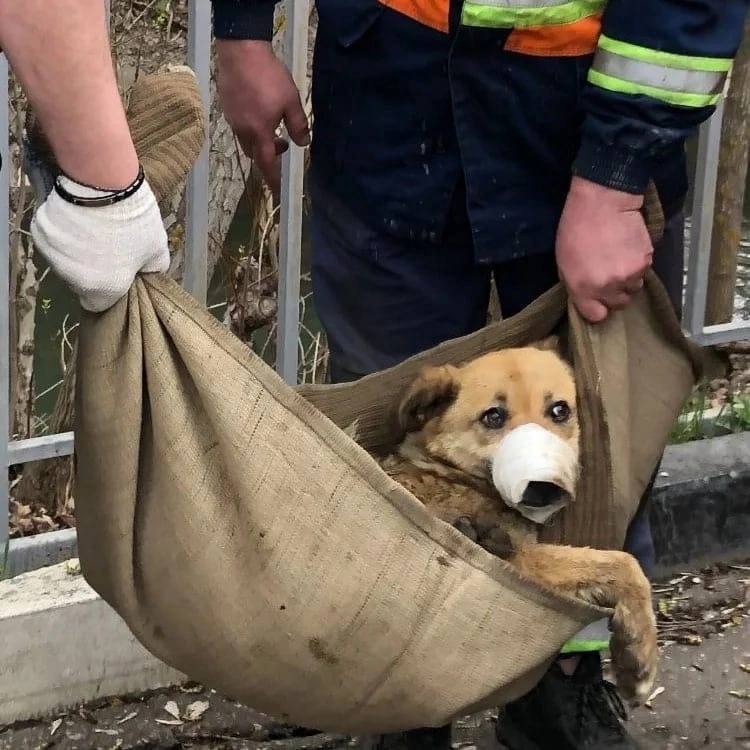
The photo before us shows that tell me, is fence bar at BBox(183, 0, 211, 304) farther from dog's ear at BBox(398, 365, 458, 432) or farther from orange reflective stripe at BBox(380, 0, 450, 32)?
dog's ear at BBox(398, 365, 458, 432)

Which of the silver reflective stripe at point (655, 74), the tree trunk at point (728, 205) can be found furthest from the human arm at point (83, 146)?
the tree trunk at point (728, 205)

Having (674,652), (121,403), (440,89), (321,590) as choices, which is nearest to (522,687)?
(321,590)

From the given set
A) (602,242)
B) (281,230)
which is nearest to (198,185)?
(281,230)

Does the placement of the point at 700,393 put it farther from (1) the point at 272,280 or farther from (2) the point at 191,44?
(2) the point at 191,44

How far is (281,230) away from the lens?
374cm

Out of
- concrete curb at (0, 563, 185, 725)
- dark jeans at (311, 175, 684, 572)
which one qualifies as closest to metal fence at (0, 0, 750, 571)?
concrete curb at (0, 563, 185, 725)

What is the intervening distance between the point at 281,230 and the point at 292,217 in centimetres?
6

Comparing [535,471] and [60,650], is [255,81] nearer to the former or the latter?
[535,471]

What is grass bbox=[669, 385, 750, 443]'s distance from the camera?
432 cm

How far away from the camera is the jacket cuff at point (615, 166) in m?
2.34

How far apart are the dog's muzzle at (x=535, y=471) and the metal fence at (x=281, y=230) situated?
1544 mm

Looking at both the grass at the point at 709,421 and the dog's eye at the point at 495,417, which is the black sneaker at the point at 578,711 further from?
the grass at the point at 709,421

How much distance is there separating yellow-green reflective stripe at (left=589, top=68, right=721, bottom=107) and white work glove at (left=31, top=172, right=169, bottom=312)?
0.83 metres

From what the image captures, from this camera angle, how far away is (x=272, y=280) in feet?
14.3
